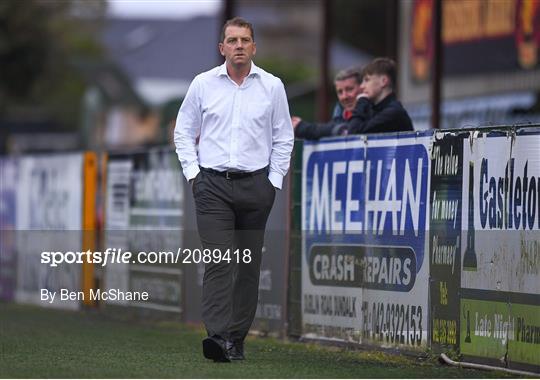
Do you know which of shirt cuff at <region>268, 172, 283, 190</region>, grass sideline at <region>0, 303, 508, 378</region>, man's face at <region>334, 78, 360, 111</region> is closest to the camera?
grass sideline at <region>0, 303, 508, 378</region>

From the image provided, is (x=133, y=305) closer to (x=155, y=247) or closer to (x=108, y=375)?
(x=155, y=247)

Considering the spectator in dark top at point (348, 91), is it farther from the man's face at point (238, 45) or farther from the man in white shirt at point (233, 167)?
the man's face at point (238, 45)

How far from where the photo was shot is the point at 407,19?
25031mm

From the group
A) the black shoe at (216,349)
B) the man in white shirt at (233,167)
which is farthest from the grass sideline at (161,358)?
the man in white shirt at (233,167)

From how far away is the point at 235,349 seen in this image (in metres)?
8.34

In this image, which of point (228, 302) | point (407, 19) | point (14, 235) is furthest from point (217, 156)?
point (407, 19)

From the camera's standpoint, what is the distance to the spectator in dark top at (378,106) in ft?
32.1

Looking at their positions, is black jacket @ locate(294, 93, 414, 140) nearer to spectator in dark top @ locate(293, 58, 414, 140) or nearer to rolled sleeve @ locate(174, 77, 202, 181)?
spectator in dark top @ locate(293, 58, 414, 140)

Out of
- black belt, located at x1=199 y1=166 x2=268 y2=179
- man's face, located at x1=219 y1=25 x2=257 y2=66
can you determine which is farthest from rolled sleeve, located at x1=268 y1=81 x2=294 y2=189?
man's face, located at x1=219 y1=25 x2=257 y2=66

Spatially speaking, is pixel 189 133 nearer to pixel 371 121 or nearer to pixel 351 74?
pixel 371 121

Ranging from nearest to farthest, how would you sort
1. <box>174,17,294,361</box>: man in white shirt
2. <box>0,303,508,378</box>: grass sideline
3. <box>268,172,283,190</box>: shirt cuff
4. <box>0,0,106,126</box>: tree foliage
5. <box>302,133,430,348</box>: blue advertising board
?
<box>0,303,508,378</box>: grass sideline < <box>174,17,294,361</box>: man in white shirt < <box>268,172,283,190</box>: shirt cuff < <box>302,133,430,348</box>: blue advertising board < <box>0,0,106,126</box>: tree foliage

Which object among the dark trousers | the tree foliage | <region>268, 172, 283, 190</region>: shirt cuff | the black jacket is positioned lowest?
the dark trousers

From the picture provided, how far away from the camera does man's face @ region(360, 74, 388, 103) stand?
9.84 meters

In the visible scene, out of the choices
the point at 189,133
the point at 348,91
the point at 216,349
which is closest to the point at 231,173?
the point at 189,133
